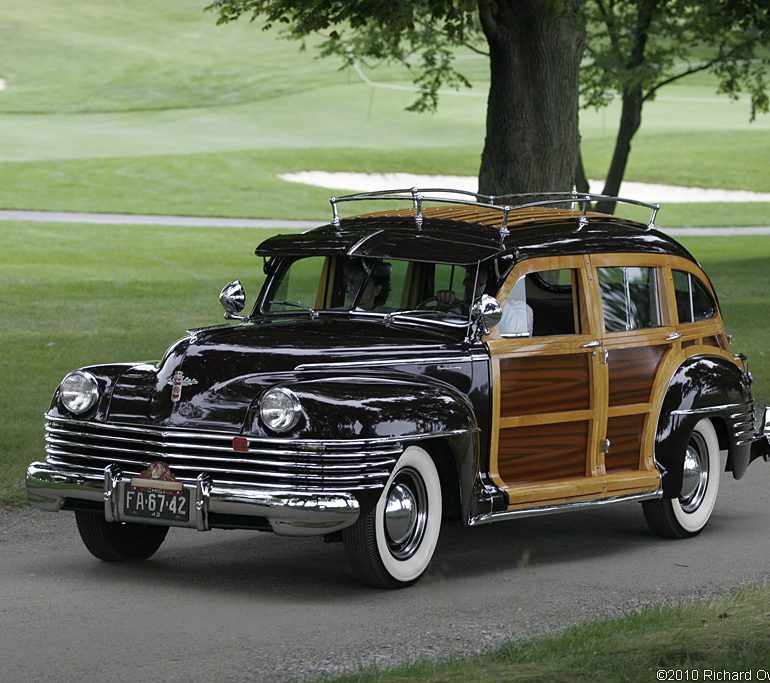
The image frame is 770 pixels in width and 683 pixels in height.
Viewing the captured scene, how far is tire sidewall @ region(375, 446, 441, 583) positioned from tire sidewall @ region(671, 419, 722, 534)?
197 centimetres

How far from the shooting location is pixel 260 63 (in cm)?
7956

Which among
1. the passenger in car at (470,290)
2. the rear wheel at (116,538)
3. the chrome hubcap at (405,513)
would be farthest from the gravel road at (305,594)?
the passenger in car at (470,290)

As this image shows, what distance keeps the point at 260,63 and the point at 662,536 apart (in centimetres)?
7275

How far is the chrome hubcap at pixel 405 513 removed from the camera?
719 centimetres

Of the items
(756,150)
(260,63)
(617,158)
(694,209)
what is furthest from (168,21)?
(617,158)

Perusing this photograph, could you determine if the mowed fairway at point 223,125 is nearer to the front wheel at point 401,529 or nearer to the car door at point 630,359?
the car door at point 630,359

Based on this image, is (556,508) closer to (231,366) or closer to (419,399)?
(419,399)

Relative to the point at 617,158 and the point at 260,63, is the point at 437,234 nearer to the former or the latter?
the point at 617,158

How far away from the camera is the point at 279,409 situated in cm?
693

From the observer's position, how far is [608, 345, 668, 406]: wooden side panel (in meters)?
8.39

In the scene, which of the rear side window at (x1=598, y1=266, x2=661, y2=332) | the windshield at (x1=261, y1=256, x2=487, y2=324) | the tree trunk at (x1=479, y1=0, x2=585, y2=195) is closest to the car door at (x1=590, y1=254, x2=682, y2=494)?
the rear side window at (x1=598, y1=266, x2=661, y2=332)

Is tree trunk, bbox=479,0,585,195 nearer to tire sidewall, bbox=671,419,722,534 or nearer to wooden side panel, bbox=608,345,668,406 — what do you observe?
tire sidewall, bbox=671,419,722,534

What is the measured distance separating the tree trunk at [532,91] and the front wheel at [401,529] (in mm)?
9075

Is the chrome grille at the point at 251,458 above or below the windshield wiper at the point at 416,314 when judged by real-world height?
below
